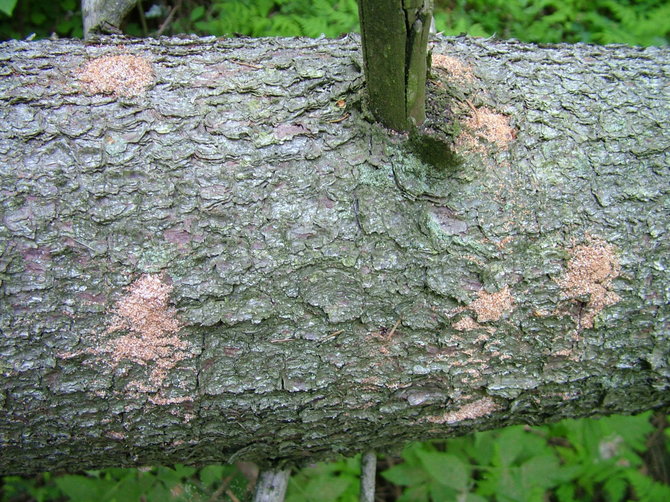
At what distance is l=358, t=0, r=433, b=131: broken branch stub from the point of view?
961mm

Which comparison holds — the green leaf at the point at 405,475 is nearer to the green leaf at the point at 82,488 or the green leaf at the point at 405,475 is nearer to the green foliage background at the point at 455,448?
the green foliage background at the point at 455,448

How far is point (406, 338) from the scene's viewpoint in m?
1.25

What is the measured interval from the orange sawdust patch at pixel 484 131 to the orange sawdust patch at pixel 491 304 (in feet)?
1.23

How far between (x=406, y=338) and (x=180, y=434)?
66 cm

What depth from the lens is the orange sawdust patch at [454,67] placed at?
4.42 ft

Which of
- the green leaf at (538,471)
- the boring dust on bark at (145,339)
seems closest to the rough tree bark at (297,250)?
the boring dust on bark at (145,339)

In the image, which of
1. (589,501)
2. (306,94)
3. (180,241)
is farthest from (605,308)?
(589,501)

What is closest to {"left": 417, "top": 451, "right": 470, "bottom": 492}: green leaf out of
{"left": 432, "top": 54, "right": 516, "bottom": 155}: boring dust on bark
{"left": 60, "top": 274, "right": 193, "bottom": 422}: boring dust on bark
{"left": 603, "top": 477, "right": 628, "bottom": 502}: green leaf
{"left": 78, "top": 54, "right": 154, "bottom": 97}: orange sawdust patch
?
{"left": 603, "top": 477, "right": 628, "bottom": 502}: green leaf

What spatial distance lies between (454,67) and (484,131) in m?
0.22

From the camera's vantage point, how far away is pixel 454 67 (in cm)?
137

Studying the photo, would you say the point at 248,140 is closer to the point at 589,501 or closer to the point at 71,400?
the point at 71,400

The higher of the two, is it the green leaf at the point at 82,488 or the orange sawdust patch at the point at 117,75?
the orange sawdust patch at the point at 117,75

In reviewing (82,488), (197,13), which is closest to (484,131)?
(197,13)

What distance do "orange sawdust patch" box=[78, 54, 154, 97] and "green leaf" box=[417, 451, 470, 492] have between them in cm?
160
